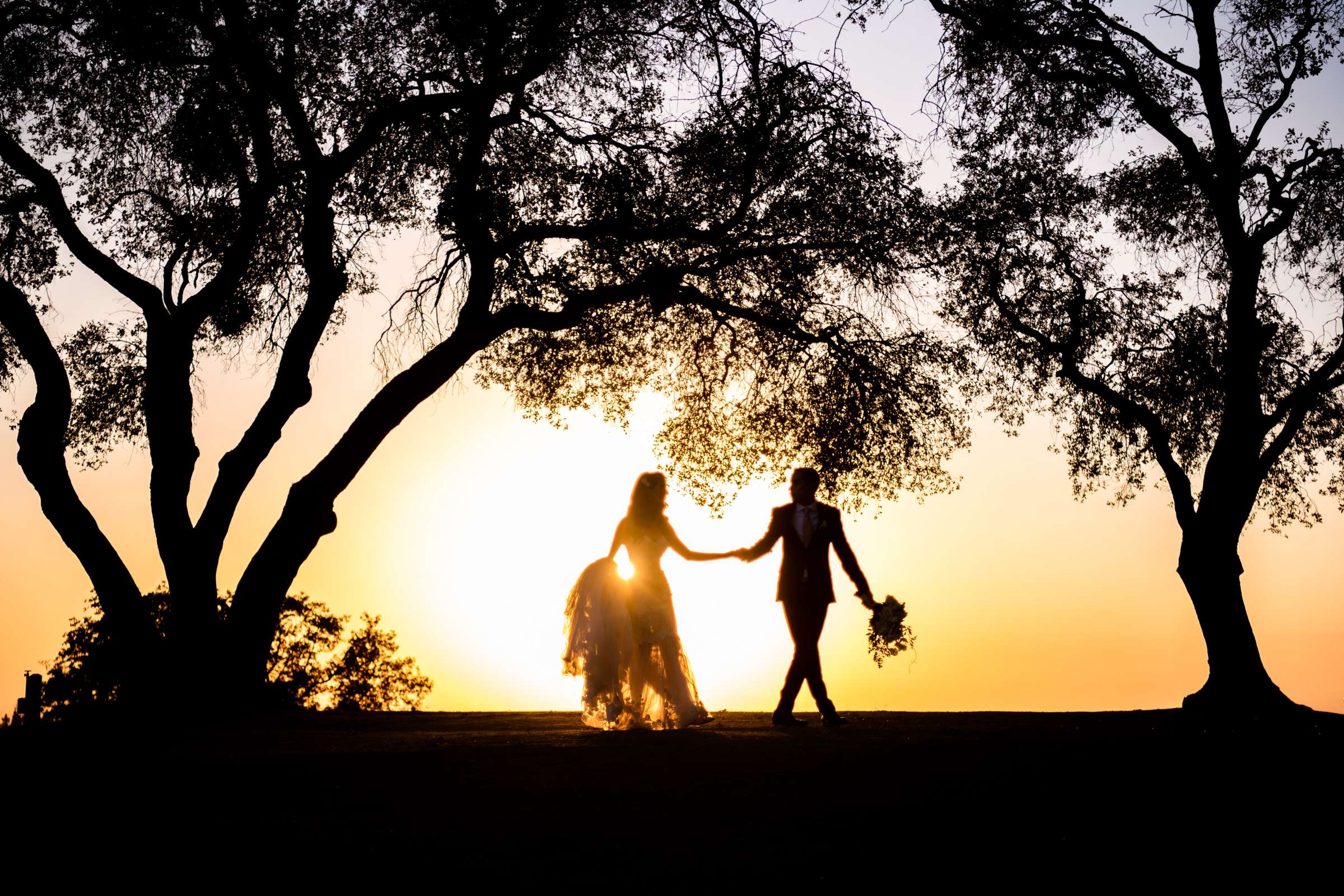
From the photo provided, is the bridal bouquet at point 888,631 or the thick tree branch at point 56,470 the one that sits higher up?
the thick tree branch at point 56,470

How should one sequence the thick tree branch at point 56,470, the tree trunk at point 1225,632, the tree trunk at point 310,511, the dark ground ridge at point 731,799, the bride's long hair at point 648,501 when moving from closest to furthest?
the dark ground ridge at point 731,799, the bride's long hair at point 648,501, the tree trunk at point 310,511, the thick tree branch at point 56,470, the tree trunk at point 1225,632

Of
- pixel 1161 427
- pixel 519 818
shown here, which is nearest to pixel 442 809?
pixel 519 818

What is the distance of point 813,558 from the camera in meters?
12.0

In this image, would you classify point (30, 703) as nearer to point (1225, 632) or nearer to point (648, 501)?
point (648, 501)

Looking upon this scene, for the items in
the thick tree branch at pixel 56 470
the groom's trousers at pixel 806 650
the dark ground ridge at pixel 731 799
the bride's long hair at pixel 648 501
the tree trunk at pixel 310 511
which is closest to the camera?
the dark ground ridge at pixel 731 799

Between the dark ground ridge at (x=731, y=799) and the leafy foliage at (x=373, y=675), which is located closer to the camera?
the dark ground ridge at (x=731, y=799)

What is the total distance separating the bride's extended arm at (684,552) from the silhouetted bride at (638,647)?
10 mm

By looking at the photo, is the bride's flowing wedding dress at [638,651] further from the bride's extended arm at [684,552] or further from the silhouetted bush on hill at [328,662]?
the silhouetted bush on hill at [328,662]

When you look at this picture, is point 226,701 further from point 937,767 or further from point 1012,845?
point 1012,845

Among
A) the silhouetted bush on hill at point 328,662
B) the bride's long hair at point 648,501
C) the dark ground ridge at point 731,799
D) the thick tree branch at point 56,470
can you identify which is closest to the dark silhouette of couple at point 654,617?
the bride's long hair at point 648,501

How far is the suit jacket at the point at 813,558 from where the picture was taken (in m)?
11.9

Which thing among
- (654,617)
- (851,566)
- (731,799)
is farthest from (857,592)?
(731,799)

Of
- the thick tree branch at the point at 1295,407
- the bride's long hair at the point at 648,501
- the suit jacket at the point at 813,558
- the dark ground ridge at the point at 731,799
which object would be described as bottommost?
the dark ground ridge at the point at 731,799

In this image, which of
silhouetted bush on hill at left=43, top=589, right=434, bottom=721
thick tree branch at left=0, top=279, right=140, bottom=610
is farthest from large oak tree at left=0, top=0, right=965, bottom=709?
silhouetted bush on hill at left=43, top=589, right=434, bottom=721
